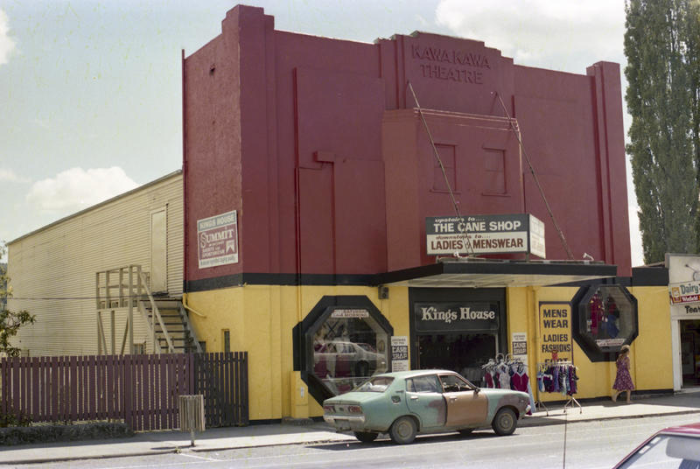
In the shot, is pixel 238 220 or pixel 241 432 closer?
pixel 241 432

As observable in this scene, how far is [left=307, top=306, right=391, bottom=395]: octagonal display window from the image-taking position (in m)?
22.9

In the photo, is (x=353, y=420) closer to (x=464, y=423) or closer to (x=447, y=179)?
(x=464, y=423)

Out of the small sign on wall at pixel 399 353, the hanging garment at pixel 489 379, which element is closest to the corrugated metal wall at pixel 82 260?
the small sign on wall at pixel 399 353

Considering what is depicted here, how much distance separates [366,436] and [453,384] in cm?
210

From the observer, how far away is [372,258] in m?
24.1

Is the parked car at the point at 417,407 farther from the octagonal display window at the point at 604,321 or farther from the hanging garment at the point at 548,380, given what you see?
the octagonal display window at the point at 604,321

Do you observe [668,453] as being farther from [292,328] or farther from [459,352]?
[459,352]

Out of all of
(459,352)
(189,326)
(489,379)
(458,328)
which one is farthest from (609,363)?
(189,326)

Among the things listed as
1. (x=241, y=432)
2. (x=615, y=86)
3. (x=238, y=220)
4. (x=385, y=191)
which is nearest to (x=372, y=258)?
(x=385, y=191)

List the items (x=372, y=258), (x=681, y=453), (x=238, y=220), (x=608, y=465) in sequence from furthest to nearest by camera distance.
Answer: (x=372, y=258), (x=238, y=220), (x=608, y=465), (x=681, y=453)

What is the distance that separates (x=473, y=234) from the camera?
23.5m

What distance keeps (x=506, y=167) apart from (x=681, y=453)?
20718 mm

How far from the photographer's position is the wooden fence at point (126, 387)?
19.4 m

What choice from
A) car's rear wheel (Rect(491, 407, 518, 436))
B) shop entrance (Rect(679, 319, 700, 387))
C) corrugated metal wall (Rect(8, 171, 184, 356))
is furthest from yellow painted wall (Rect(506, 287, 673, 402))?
corrugated metal wall (Rect(8, 171, 184, 356))
